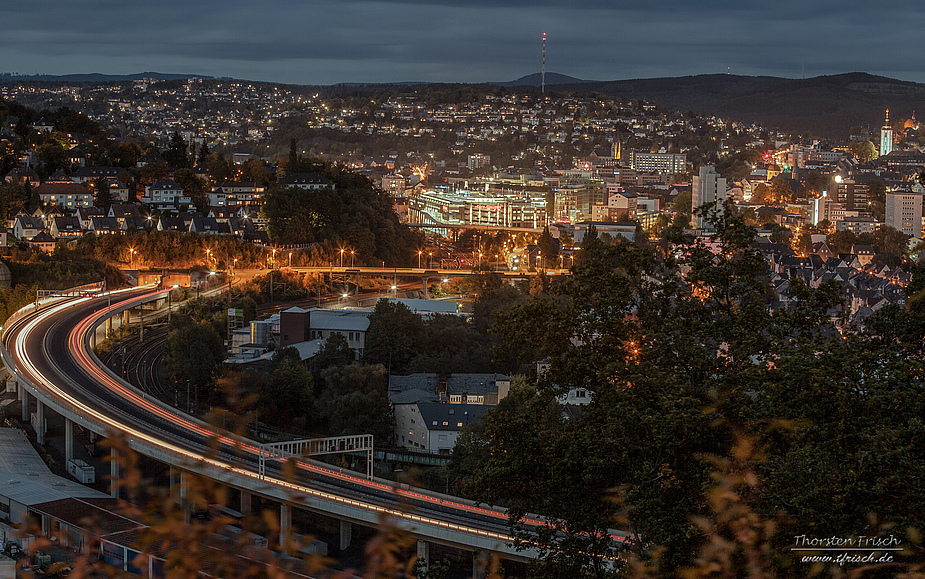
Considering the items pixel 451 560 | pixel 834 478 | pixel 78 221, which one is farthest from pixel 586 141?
pixel 834 478

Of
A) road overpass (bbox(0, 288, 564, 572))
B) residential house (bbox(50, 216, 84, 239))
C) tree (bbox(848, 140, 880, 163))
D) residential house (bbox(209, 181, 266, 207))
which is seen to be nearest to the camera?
road overpass (bbox(0, 288, 564, 572))

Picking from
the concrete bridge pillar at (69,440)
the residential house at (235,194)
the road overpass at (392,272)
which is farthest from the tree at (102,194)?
the concrete bridge pillar at (69,440)

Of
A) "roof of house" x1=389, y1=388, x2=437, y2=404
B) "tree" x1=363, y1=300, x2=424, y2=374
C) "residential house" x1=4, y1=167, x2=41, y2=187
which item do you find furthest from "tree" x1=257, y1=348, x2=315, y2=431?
→ "residential house" x1=4, y1=167, x2=41, y2=187

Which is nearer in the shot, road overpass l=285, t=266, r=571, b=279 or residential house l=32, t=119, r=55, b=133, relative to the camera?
road overpass l=285, t=266, r=571, b=279

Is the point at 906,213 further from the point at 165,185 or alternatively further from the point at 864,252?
the point at 165,185

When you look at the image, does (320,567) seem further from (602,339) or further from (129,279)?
(129,279)

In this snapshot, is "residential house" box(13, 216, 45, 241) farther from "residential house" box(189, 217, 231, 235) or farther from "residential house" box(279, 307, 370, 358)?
"residential house" box(279, 307, 370, 358)

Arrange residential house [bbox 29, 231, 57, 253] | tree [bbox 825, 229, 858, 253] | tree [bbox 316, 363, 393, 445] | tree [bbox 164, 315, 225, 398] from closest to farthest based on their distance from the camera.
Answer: tree [bbox 316, 363, 393, 445]
tree [bbox 164, 315, 225, 398]
residential house [bbox 29, 231, 57, 253]
tree [bbox 825, 229, 858, 253]
